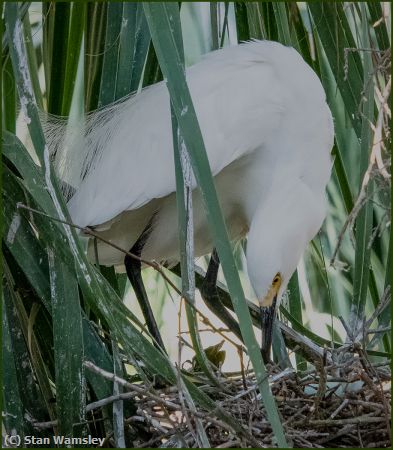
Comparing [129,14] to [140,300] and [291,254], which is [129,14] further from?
[140,300]

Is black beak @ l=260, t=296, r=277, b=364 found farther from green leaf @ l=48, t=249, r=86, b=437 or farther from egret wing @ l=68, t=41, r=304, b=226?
green leaf @ l=48, t=249, r=86, b=437

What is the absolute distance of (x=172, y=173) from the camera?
2088 millimetres

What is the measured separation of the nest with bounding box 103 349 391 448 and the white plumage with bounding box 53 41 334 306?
31cm

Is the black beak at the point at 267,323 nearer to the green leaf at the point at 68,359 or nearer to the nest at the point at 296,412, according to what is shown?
the nest at the point at 296,412

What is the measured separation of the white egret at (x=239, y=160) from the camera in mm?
2111

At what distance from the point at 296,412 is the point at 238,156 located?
25.1 inches

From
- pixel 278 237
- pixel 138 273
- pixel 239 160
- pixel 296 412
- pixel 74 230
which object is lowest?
pixel 296 412

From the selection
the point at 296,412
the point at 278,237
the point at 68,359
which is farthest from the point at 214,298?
the point at 68,359

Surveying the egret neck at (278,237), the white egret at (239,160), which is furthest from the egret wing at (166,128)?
the egret neck at (278,237)

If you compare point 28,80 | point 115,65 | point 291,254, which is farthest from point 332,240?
point 28,80

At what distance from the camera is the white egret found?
211cm

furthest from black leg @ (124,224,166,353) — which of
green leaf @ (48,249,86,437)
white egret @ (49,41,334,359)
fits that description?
green leaf @ (48,249,86,437)

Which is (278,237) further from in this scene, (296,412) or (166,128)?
(296,412)

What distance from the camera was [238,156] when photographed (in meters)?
2.14
